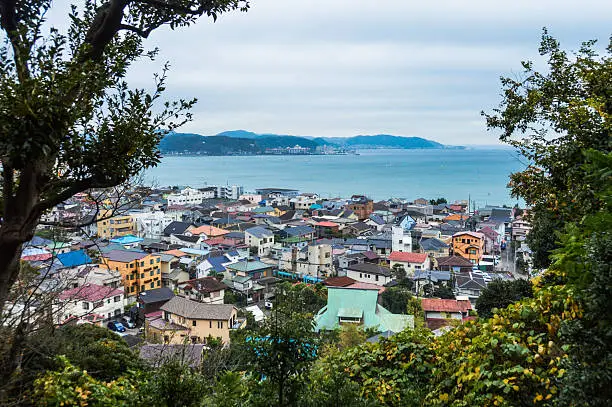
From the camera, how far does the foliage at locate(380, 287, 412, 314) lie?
15078 millimetres

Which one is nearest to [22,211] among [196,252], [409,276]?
[409,276]

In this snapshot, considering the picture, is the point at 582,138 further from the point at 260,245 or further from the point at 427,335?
the point at 260,245

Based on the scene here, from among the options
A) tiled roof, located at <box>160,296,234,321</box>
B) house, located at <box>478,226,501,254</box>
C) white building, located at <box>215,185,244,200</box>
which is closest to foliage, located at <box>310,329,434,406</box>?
tiled roof, located at <box>160,296,234,321</box>

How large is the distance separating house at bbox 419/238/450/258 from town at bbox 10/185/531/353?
6 cm

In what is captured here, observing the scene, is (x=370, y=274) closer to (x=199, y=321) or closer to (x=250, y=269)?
(x=250, y=269)

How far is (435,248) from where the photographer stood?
82.7 ft

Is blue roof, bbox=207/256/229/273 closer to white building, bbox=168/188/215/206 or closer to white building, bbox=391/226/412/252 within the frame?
white building, bbox=391/226/412/252

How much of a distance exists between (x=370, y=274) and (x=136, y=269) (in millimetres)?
9992

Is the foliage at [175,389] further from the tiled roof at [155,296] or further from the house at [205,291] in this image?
the house at [205,291]

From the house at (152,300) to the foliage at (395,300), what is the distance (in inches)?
303

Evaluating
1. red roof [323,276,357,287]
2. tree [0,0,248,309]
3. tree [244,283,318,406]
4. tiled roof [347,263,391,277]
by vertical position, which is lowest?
tiled roof [347,263,391,277]

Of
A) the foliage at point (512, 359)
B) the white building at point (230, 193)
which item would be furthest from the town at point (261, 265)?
the white building at point (230, 193)

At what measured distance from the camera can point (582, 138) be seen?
396 centimetres

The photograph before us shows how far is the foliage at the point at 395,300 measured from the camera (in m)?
15.1
